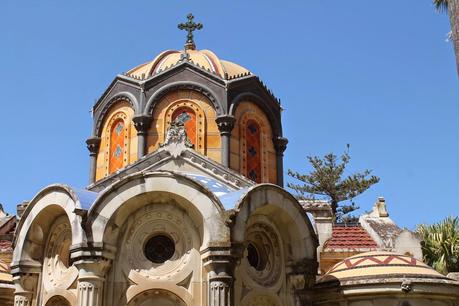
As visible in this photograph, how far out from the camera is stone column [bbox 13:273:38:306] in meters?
17.2

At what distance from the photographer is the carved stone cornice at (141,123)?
24.7 meters

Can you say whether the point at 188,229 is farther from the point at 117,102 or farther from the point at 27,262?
the point at 117,102

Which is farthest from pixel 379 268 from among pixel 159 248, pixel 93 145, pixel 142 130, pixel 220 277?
pixel 93 145

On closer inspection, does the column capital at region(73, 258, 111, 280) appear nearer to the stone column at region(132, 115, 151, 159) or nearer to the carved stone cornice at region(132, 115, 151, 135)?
the stone column at region(132, 115, 151, 159)

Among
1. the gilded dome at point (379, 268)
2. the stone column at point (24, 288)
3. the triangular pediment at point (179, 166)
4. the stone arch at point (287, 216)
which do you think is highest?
the triangular pediment at point (179, 166)

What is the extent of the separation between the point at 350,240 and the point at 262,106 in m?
6.94

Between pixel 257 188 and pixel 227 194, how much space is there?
1045mm

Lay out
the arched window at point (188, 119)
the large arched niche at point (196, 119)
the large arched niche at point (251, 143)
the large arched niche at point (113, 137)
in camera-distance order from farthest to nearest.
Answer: the large arched niche at point (113, 137), the large arched niche at point (251, 143), the arched window at point (188, 119), the large arched niche at point (196, 119)

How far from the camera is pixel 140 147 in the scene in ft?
80.1

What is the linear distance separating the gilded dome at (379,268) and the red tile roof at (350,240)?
146 inches

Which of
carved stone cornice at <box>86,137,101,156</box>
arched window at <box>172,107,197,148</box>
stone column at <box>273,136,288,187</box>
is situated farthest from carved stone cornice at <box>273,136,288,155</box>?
carved stone cornice at <box>86,137,101,156</box>

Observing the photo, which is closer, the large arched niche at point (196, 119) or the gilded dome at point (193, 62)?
the large arched niche at point (196, 119)

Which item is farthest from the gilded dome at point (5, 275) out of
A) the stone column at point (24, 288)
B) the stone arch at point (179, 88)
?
the stone arch at point (179, 88)

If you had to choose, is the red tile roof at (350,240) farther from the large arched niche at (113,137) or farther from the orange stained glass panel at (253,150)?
the large arched niche at (113,137)
